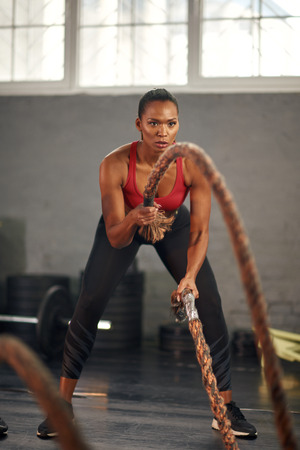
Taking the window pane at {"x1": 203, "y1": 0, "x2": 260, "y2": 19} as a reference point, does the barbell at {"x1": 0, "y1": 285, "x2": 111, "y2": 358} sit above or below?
below

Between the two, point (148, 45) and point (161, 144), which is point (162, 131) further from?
point (148, 45)

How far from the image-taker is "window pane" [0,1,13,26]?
5078mm

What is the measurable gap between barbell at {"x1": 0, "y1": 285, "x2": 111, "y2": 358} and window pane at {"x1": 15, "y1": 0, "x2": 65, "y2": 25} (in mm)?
2560

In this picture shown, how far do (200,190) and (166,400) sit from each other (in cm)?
132

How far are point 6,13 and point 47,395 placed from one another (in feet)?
16.6

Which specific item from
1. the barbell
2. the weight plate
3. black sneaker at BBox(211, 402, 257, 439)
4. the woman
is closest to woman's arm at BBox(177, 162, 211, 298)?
the woman

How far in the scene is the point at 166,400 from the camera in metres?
2.85

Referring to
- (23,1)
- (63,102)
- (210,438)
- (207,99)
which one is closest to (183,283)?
(210,438)

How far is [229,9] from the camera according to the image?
15.2ft

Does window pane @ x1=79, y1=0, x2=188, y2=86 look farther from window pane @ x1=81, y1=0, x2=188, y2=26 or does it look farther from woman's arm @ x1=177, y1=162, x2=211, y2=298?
woman's arm @ x1=177, y1=162, x2=211, y2=298

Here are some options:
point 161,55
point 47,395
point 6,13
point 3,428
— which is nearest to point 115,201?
point 3,428

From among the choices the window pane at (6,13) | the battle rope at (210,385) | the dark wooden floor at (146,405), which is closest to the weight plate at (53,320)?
the dark wooden floor at (146,405)

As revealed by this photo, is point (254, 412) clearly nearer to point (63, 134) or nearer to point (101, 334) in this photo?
point (101, 334)

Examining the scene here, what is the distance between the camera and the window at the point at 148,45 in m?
4.60
